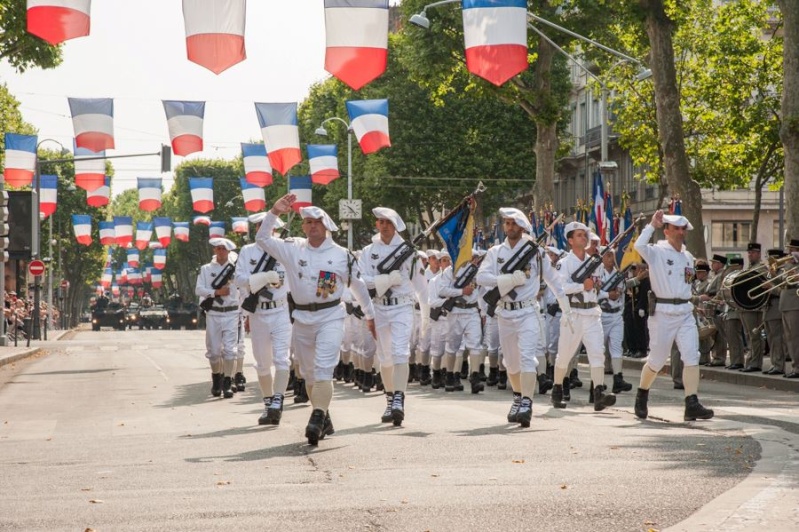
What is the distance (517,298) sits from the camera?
13.8 m

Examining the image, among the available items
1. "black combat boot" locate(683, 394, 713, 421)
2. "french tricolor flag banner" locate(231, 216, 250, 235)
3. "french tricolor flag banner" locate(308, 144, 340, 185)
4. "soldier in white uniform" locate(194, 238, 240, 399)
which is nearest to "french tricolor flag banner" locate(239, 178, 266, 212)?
"french tricolor flag banner" locate(231, 216, 250, 235)

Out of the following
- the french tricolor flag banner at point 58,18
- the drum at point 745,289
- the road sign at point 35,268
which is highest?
the french tricolor flag banner at point 58,18

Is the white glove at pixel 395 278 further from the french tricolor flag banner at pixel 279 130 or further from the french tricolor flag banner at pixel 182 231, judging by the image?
the french tricolor flag banner at pixel 182 231

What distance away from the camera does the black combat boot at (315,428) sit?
37.7 feet

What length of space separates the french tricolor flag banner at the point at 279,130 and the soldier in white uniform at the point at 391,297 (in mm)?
21024

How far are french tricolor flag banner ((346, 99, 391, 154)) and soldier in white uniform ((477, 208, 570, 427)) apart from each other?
73.1ft

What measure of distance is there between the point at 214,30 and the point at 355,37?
8.24 feet

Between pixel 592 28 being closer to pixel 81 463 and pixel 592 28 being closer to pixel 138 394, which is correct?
pixel 138 394

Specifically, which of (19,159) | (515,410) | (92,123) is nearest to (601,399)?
(515,410)

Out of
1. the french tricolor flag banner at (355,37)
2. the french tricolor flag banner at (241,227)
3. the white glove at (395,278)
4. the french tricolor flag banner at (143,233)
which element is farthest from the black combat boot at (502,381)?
the french tricolor flag banner at (143,233)

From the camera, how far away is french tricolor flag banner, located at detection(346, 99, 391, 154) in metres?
36.1

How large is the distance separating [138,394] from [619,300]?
22.4 feet

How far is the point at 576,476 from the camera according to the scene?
9.27 meters

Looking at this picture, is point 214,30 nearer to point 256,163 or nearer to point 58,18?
point 58,18
